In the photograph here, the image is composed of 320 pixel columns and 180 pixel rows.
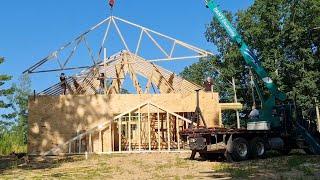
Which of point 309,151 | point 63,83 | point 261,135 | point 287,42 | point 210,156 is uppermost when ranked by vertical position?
point 287,42

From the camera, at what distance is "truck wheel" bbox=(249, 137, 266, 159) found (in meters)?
16.7

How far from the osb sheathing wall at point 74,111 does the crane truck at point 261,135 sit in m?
6.21

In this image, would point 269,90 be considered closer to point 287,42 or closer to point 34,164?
point 34,164

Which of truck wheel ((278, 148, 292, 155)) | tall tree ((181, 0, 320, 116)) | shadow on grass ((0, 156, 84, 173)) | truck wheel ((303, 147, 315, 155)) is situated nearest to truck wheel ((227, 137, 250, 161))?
truck wheel ((278, 148, 292, 155))

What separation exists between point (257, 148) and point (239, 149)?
926 millimetres

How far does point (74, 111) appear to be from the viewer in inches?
930

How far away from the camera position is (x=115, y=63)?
2659 cm

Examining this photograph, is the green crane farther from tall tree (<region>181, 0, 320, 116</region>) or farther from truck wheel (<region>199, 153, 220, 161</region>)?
tall tree (<region>181, 0, 320, 116</region>)

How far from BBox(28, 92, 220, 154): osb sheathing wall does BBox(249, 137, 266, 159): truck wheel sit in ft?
24.2

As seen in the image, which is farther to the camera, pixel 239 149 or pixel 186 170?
pixel 239 149

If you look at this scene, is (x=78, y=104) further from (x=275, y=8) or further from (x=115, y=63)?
(x=275, y=8)

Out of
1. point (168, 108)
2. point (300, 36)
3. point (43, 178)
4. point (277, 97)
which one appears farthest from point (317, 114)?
point (43, 178)

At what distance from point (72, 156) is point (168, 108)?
5708 mm

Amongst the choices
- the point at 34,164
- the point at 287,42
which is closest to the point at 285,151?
the point at 34,164
